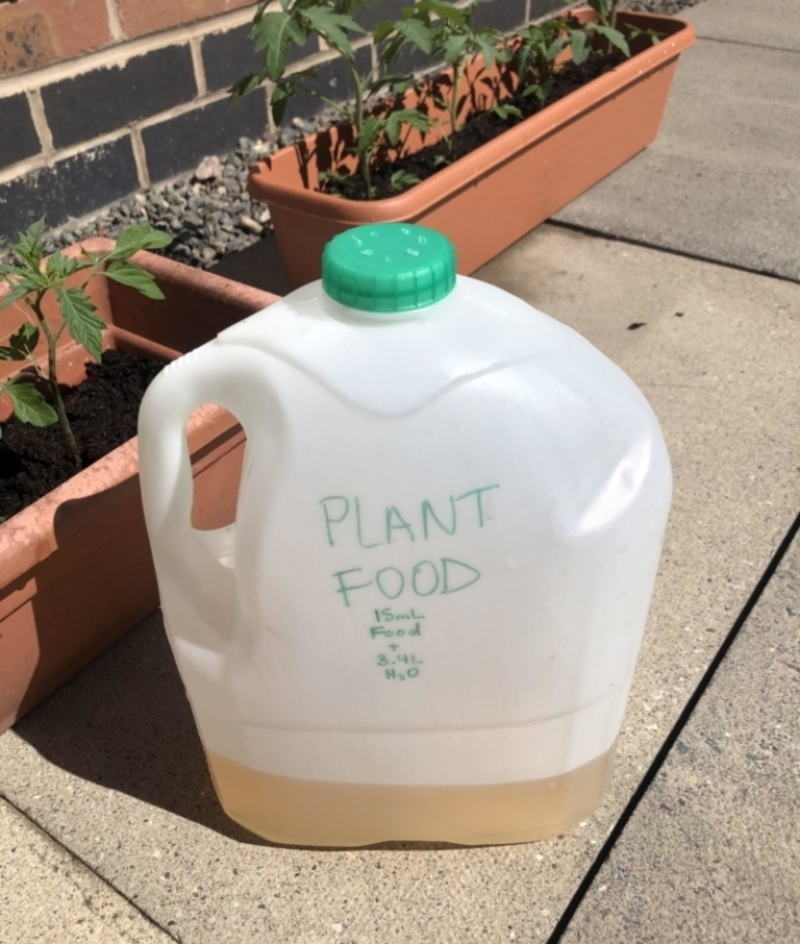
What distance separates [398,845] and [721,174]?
2.18 meters

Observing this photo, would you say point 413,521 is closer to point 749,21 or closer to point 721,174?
point 721,174

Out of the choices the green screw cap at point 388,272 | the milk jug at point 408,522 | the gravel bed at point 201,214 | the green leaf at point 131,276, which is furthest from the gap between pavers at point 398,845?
the gravel bed at point 201,214

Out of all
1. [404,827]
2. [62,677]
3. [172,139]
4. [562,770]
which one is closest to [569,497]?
[562,770]

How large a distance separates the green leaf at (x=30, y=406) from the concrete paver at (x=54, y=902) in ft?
1.72

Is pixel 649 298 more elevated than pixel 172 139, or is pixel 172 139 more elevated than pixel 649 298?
pixel 172 139

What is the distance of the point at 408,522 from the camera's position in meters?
0.81

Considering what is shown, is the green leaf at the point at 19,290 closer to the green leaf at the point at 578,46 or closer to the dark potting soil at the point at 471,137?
the dark potting soil at the point at 471,137

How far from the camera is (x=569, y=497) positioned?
815 millimetres

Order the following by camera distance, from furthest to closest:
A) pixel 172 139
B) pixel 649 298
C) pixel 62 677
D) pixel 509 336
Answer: pixel 172 139, pixel 649 298, pixel 62 677, pixel 509 336

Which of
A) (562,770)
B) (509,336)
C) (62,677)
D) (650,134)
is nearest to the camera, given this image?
(509,336)

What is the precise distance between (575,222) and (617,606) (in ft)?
5.63

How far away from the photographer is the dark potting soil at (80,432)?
1369mm

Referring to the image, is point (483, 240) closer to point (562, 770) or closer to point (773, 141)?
point (773, 141)

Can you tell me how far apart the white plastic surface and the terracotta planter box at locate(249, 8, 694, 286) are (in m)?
1.01
